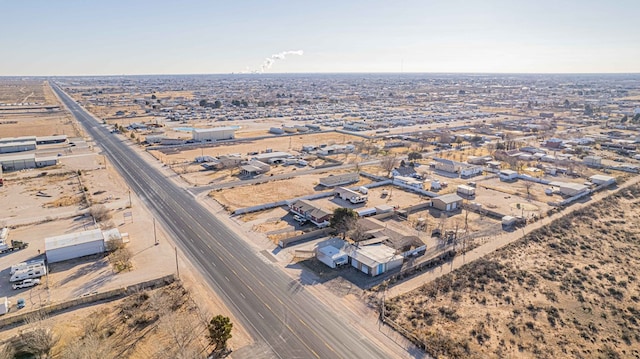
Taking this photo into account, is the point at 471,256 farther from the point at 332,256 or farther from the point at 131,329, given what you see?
the point at 131,329

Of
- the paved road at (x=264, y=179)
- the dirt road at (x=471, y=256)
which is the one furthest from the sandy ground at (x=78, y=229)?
the dirt road at (x=471, y=256)

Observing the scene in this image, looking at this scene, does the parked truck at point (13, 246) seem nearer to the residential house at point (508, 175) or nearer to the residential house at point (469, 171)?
the residential house at point (469, 171)

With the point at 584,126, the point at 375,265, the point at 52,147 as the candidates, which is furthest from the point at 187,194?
the point at 584,126

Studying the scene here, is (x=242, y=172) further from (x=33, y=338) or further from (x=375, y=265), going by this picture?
(x=33, y=338)

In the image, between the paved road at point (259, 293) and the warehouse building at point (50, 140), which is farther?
the warehouse building at point (50, 140)

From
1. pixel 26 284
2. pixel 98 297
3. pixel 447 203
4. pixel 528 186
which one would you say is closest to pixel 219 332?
pixel 98 297

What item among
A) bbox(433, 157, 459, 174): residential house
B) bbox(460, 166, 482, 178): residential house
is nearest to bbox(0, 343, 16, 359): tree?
bbox(460, 166, 482, 178): residential house

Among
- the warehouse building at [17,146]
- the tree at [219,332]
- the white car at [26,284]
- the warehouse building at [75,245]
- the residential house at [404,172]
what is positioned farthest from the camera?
the warehouse building at [17,146]
